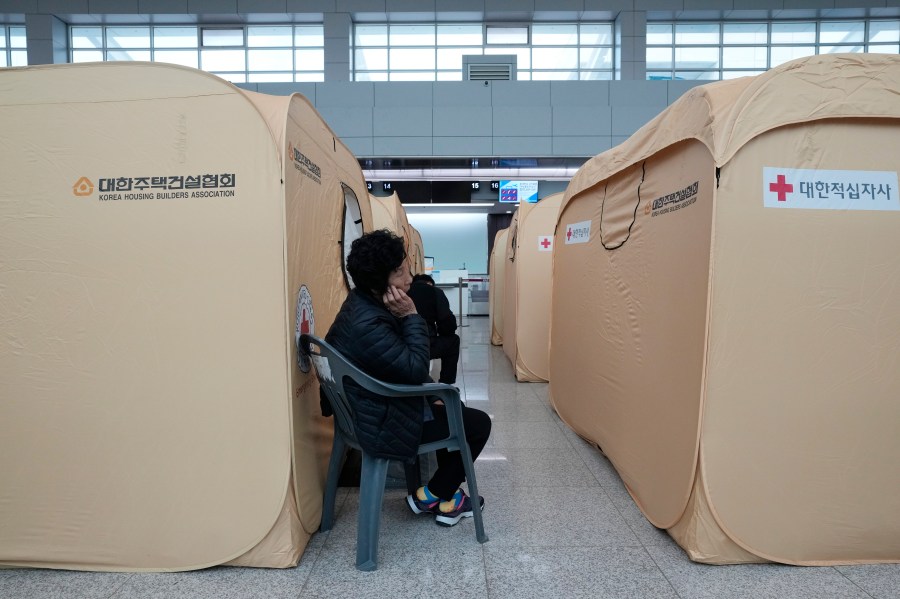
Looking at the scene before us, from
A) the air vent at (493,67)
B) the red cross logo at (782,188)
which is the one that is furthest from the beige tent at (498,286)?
the red cross logo at (782,188)

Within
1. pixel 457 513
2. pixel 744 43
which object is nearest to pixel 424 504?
pixel 457 513

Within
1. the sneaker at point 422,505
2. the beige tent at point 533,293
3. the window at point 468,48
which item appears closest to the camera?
the sneaker at point 422,505

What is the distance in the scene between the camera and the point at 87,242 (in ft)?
5.77

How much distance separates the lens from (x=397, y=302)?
185 cm

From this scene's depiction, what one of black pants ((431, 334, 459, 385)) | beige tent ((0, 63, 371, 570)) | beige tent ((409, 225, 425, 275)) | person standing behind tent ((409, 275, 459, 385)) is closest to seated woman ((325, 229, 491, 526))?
beige tent ((0, 63, 371, 570))

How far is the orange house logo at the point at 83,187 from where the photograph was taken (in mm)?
1752

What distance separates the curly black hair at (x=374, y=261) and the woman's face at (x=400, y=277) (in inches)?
0.6

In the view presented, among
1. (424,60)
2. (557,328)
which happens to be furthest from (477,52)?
(557,328)

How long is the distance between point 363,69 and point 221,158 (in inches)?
443

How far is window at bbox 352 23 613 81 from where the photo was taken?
11.7 m

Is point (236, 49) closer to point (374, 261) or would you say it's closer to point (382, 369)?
point (374, 261)

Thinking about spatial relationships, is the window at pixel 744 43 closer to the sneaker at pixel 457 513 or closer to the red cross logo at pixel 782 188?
the red cross logo at pixel 782 188

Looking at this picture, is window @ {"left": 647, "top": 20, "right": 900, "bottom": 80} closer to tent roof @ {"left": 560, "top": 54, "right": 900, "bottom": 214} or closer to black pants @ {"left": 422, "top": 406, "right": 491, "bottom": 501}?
tent roof @ {"left": 560, "top": 54, "right": 900, "bottom": 214}

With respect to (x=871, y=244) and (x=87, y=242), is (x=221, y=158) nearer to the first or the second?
(x=87, y=242)
